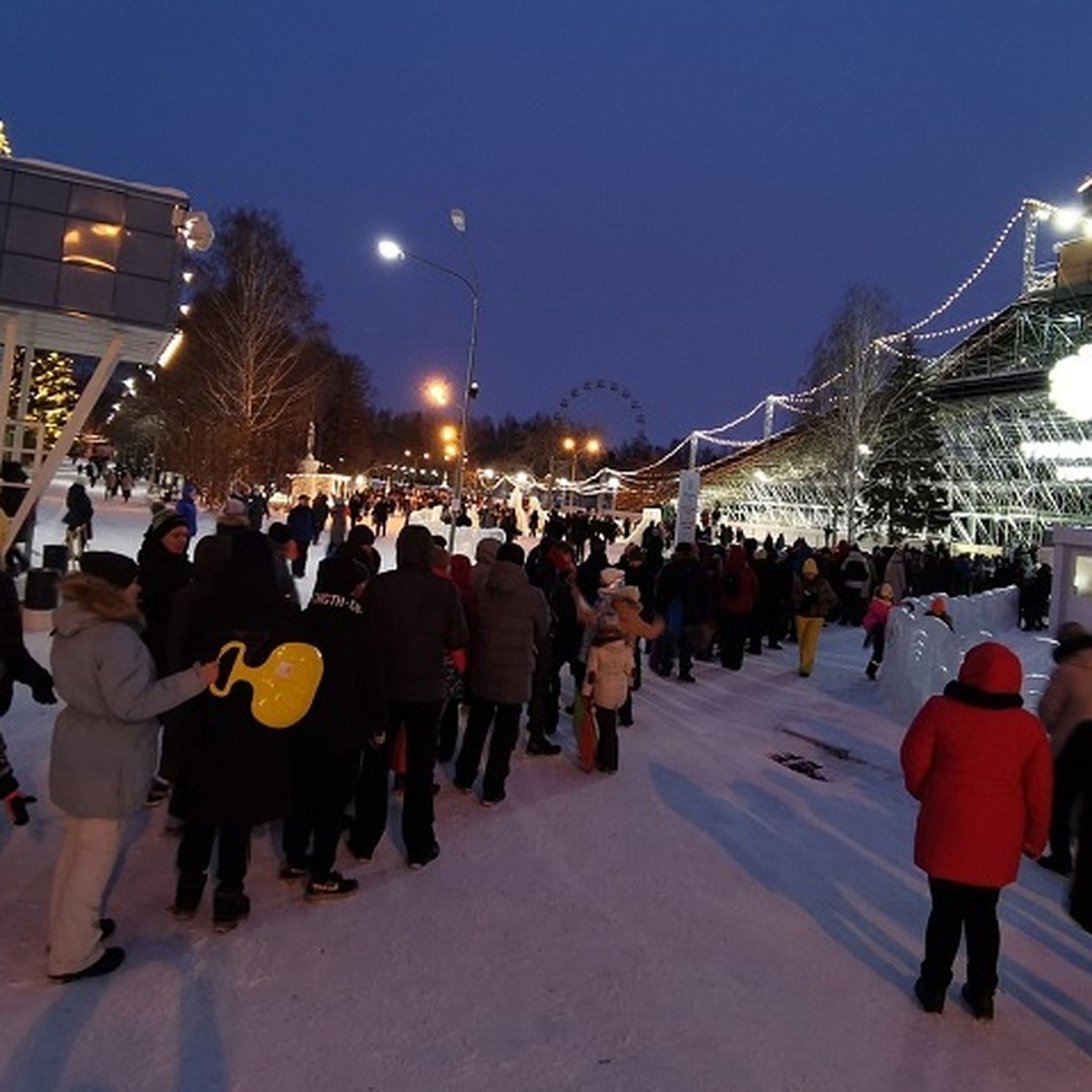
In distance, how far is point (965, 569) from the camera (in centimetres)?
2092

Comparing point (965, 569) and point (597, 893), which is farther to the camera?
point (965, 569)

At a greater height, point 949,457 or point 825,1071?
point 949,457

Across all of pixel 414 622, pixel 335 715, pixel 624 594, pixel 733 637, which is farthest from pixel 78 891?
pixel 733 637

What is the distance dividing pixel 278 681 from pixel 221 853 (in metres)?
0.86

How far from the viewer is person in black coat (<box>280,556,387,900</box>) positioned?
4.01 meters

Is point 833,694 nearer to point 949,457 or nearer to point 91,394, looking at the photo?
point 91,394

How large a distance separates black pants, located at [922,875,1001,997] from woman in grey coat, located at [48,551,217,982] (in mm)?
2994

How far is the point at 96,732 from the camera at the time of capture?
3285 millimetres

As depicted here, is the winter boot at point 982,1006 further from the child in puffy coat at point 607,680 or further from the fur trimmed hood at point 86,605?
the fur trimmed hood at point 86,605

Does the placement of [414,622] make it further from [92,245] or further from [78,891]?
[92,245]

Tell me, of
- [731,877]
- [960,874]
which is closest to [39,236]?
[731,877]

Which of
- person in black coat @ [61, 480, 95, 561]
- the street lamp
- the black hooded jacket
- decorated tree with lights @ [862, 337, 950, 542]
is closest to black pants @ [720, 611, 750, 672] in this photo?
the black hooded jacket

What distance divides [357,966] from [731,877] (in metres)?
2.13

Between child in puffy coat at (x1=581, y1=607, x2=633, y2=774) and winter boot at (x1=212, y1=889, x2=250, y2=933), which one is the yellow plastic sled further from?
child in puffy coat at (x1=581, y1=607, x2=633, y2=774)
